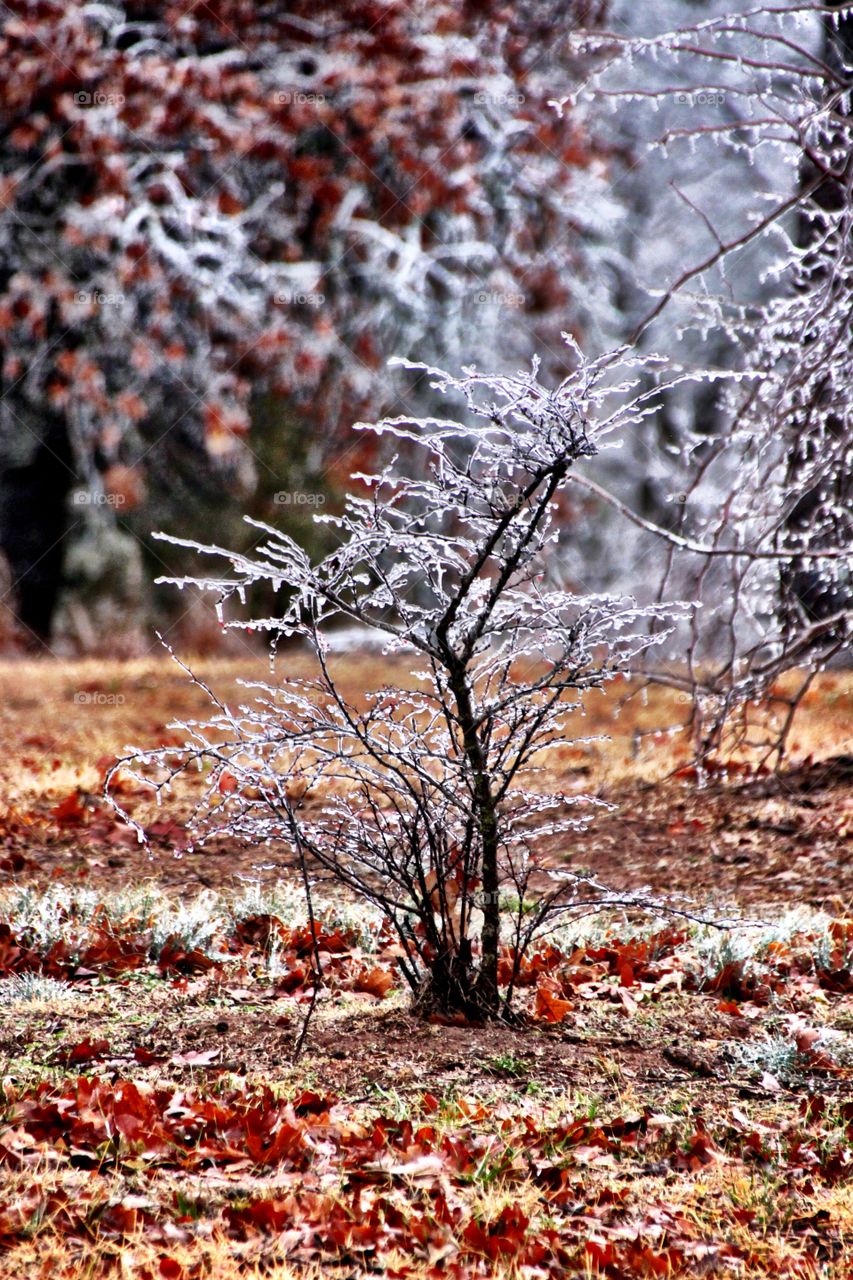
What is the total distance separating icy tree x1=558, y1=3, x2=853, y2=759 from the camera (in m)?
4.81

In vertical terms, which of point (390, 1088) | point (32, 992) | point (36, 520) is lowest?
point (390, 1088)

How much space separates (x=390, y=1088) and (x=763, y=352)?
5.36 m

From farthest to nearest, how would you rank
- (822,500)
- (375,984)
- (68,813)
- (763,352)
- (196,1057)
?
(763,352), (822,500), (68,813), (375,984), (196,1057)

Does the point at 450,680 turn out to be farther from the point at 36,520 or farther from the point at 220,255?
the point at 220,255

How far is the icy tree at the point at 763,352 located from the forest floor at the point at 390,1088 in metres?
1.33

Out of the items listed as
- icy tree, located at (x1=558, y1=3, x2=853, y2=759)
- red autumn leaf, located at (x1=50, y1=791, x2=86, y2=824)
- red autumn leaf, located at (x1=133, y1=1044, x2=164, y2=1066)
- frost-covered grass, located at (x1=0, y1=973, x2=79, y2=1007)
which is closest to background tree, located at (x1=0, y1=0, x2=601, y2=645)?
icy tree, located at (x1=558, y1=3, x2=853, y2=759)

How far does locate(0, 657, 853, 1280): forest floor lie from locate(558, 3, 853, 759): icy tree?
4.37ft

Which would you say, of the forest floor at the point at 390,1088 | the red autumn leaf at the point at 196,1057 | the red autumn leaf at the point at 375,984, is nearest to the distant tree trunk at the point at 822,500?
the forest floor at the point at 390,1088

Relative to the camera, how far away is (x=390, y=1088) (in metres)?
2.76

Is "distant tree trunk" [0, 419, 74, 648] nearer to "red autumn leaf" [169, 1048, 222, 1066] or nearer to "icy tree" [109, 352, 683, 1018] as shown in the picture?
"icy tree" [109, 352, 683, 1018]

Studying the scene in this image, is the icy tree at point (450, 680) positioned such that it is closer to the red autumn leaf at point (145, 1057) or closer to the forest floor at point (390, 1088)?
the forest floor at point (390, 1088)

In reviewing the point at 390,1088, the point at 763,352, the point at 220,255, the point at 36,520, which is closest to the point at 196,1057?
the point at 390,1088

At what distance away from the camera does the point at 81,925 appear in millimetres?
3939

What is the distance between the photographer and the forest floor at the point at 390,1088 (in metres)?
2.10
